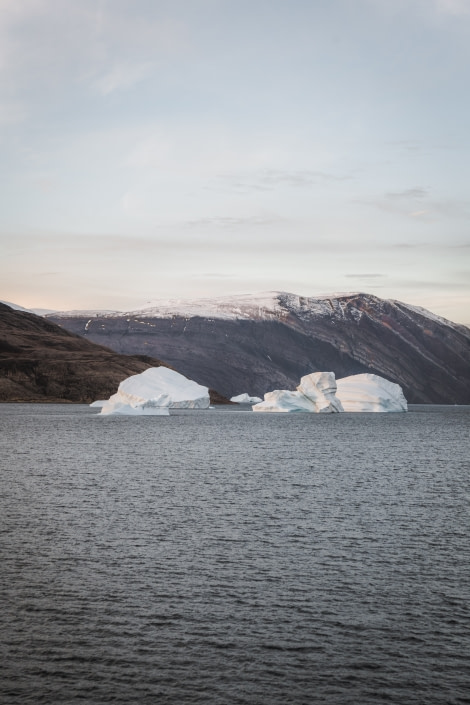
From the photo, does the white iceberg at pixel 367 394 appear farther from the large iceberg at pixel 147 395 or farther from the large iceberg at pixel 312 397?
the large iceberg at pixel 147 395

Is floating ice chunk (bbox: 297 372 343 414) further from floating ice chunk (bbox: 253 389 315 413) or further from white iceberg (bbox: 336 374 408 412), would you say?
white iceberg (bbox: 336 374 408 412)

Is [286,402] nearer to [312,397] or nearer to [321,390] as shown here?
[312,397]

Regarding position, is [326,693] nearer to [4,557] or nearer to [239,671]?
[239,671]

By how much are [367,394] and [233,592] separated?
158 meters

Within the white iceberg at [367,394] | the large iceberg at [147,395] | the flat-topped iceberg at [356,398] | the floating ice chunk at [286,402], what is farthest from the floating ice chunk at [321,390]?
the large iceberg at [147,395]

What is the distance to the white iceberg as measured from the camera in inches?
6850

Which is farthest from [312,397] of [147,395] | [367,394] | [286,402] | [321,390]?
[367,394]

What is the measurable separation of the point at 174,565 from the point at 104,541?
164 inches

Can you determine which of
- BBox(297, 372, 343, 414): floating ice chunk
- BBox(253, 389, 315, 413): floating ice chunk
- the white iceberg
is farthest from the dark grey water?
the white iceberg

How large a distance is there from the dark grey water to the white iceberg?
133 meters

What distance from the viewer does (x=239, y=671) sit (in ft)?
47.0

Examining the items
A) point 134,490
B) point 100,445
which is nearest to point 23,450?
point 100,445

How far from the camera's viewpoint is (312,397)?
14475 cm

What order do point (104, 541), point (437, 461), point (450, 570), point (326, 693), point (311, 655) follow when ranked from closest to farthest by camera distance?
point (326, 693) → point (311, 655) → point (450, 570) → point (104, 541) → point (437, 461)
